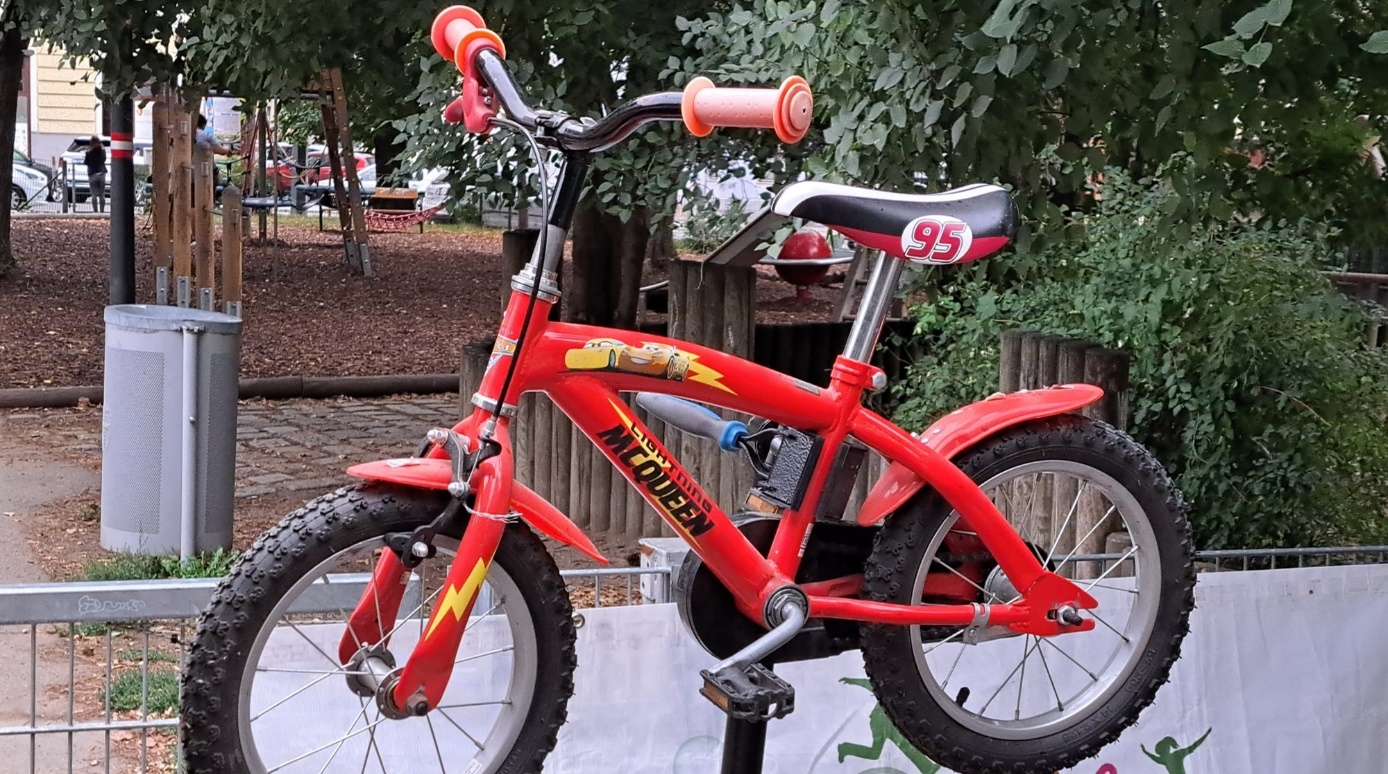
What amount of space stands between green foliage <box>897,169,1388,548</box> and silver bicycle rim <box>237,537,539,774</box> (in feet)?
9.63

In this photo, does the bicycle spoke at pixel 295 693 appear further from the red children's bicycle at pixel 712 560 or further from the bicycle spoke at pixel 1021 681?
the bicycle spoke at pixel 1021 681

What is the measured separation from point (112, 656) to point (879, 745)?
7.22 feet

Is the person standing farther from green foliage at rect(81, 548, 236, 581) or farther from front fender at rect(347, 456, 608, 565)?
front fender at rect(347, 456, 608, 565)

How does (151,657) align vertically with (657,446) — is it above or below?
below

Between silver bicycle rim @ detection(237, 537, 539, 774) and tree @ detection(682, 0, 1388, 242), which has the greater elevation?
tree @ detection(682, 0, 1388, 242)

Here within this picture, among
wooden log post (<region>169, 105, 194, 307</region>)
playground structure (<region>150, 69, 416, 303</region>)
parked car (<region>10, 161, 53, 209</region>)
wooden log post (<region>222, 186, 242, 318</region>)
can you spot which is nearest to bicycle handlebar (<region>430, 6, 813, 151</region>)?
playground structure (<region>150, 69, 416, 303</region>)

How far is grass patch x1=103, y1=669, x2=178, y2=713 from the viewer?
14.9 feet

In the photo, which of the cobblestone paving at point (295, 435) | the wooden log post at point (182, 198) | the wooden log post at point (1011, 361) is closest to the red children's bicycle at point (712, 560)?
the wooden log post at point (1011, 361)

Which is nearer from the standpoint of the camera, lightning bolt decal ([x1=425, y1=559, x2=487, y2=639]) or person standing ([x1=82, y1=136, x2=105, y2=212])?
lightning bolt decal ([x1=425, y1=559, x2=487, y2=639])

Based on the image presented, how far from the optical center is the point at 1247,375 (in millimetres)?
5227

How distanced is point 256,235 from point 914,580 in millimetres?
22352

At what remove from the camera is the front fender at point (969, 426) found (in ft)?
8.27

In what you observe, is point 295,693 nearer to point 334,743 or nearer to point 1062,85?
point 334,743

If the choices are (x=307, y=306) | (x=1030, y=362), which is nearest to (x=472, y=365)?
(x=1030, y=362)
